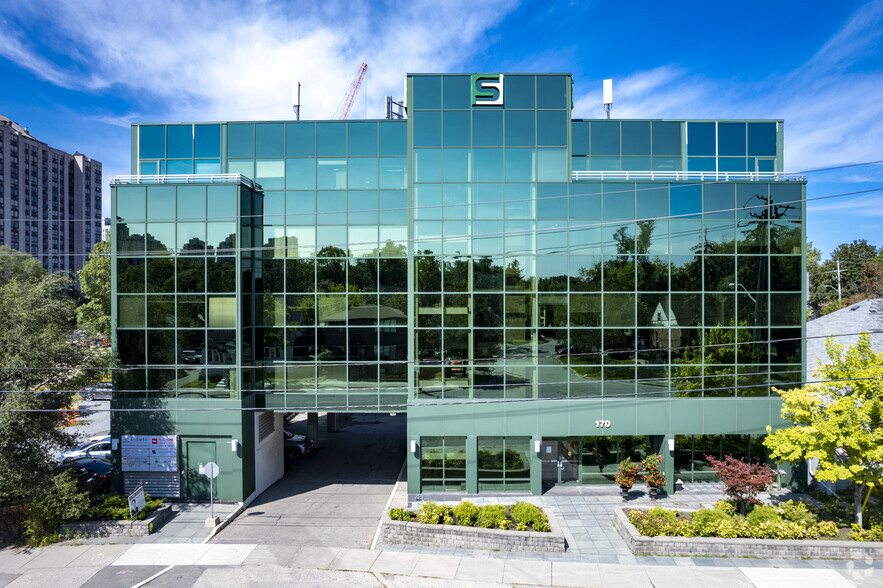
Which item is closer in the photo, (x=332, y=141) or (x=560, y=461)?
(x=560, y=461)

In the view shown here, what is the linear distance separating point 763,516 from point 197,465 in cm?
2052

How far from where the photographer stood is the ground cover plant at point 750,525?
14719 mm

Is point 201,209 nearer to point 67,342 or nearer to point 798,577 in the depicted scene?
point 67,342

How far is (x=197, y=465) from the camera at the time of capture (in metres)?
19.2

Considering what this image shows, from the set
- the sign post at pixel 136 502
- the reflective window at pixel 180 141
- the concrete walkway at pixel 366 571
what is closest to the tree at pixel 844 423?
the concrete walkway at pixel 366 571

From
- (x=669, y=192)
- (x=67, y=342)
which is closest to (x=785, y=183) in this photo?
(x=669, y=192)

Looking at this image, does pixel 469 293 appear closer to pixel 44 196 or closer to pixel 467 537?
pixel 467 537

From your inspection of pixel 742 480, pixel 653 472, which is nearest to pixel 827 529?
pixel 742 480

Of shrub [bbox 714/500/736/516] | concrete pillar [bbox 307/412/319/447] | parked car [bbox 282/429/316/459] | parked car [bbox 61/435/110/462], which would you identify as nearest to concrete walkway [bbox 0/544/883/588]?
shrub [bbox 714/500/736/516]

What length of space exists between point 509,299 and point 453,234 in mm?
3571

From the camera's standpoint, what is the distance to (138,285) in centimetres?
1920

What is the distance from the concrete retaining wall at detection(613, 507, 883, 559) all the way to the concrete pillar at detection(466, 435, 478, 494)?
6589mm

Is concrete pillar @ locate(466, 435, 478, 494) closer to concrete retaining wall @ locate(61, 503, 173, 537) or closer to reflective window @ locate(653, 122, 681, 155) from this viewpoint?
concrete retaining wall @ locate(61, 503, 173, 537)

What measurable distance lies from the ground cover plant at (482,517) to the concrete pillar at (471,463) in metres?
3.58
